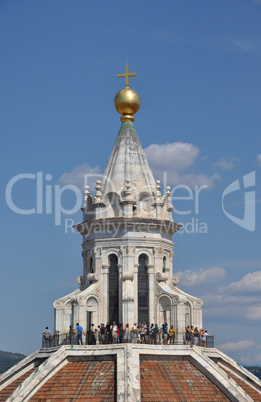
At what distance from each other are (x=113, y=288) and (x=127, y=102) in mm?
10958

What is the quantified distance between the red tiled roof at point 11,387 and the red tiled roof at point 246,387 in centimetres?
1067

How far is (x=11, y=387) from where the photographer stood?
43.8 metres

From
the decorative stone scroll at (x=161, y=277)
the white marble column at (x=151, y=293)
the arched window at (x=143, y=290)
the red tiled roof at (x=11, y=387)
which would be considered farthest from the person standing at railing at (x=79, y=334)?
the decorative stone scroll at (x=161, y=277)

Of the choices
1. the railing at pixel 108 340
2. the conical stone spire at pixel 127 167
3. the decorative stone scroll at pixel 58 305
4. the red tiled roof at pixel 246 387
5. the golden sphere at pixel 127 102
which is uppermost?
the golden sphere at pixel 127 102

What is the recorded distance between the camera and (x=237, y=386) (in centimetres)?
4084

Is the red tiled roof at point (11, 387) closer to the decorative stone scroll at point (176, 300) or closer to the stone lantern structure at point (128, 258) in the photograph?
the stone lantern structure at point (128, 258)

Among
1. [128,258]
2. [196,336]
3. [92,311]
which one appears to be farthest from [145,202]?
[196,336]

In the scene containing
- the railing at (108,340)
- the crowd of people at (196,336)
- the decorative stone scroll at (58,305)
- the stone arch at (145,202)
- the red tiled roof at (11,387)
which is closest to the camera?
the railing at (108,340)

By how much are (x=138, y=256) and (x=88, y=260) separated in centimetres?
317

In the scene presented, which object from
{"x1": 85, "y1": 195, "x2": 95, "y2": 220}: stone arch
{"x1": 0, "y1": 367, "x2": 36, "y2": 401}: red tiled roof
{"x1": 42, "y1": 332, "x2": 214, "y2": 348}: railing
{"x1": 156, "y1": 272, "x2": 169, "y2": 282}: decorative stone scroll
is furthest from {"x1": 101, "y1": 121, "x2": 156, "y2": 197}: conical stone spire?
{"x1": 0, "y1": 367, "x2": 36, "y2": 401}: red tiled roof

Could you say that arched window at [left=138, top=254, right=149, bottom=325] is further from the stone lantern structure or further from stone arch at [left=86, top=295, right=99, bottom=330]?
stone arch at [left=86, top=295, right=99, bottom=330]

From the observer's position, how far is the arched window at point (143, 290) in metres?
45.9

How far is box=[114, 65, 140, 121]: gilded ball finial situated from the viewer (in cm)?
4853

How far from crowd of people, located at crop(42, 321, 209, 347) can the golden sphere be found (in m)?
12.7
